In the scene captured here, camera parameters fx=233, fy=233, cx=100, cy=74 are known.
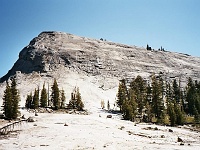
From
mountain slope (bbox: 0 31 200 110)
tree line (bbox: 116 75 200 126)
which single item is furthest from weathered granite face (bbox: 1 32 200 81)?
tree line (bbox: 116 75 200 126)

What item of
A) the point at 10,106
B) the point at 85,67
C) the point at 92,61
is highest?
the point at 92,61

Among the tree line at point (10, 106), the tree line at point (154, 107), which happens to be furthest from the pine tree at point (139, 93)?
the tree line at point (10, 106)

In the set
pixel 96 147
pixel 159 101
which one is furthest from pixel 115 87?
pixel 96 147

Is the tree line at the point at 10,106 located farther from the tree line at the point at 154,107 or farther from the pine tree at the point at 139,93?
the pine tree at the point at 139,93

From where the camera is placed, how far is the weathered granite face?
16612 cm

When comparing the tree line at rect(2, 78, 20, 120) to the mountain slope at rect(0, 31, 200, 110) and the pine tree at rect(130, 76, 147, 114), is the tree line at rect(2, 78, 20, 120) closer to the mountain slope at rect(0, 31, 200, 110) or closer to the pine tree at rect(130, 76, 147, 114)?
the pine tree at rect(130, 76, 147, 114)

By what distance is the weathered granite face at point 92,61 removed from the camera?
166 metres

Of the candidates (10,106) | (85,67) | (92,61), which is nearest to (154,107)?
(10,106)

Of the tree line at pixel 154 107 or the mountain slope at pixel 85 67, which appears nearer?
the tree line at pixel 154 107

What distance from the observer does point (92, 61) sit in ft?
573

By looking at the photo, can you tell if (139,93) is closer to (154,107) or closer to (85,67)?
(154,107)

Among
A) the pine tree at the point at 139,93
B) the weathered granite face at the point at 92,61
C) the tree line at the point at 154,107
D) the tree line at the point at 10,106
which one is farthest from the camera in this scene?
the weathered granite face at the point at 92,61

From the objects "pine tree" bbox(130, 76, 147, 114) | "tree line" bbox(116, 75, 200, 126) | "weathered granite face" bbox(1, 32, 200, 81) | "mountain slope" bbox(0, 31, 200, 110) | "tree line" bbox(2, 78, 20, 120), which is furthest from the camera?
"weathered granite face" bbox(1, 32, 200, 81)

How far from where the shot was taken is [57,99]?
92375 millimetres
